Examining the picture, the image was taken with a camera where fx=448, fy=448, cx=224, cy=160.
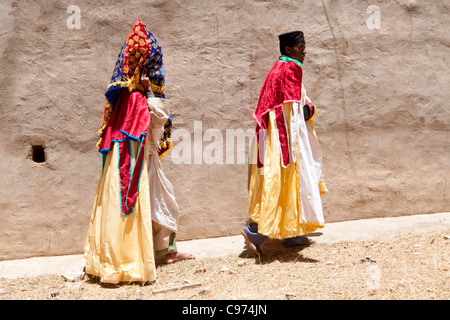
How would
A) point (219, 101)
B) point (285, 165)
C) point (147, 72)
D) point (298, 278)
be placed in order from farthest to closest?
point (219, 101), point (285, 165), point (147, 72), point (298, 278)

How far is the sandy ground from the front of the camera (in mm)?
2939

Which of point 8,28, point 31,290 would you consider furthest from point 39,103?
point 31,290

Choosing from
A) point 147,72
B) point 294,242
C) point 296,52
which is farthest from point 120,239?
point 296,52

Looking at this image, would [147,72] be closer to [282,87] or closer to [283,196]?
[282,87]

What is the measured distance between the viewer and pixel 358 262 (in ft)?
11.5

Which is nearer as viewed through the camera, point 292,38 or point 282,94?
point 282,94

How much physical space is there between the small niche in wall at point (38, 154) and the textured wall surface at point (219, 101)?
0.19ft

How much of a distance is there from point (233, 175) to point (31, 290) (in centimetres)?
204

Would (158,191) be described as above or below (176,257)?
above

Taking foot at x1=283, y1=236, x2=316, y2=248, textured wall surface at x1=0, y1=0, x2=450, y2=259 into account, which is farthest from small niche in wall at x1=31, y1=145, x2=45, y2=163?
foot at x1=283, y1=236, x2=316, y2=248

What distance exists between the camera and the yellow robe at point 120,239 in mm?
3289

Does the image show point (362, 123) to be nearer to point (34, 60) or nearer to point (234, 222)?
point (234, 222)

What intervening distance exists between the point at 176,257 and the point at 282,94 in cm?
168

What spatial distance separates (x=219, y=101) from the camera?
14.2ft
